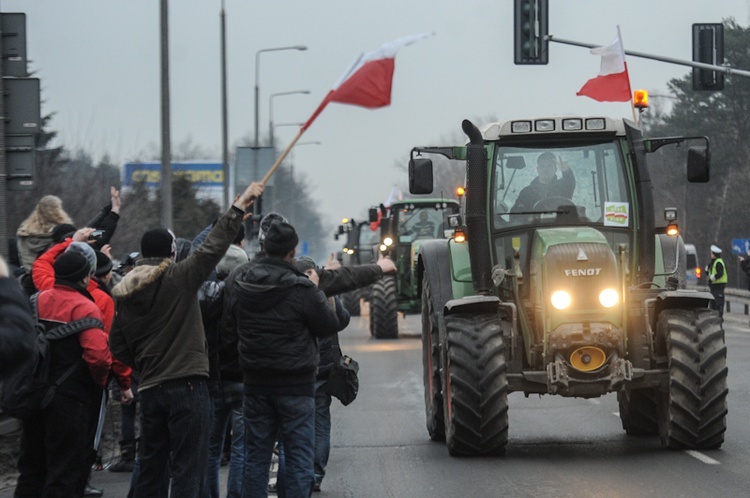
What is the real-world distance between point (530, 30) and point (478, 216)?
10736 mm

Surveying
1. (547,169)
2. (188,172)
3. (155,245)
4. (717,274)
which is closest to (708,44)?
(717,274)

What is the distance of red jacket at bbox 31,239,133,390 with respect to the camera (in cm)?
934

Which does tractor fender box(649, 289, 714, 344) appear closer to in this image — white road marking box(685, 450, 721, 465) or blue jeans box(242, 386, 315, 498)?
white road marking box(685, 450, 721, 465)

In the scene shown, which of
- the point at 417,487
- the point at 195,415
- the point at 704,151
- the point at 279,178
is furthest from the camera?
the point at 279,178

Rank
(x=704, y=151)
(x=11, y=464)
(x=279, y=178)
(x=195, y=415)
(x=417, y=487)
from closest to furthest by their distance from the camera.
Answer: (x=195, y=415) < (x=417, y=487) < (x=11, y=464) < (x=704, y=151) < (x=279, y=178)

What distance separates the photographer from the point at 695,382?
11.7 meters

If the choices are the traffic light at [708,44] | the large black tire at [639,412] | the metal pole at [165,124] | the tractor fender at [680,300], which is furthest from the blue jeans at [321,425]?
the traffic light at [708,44]

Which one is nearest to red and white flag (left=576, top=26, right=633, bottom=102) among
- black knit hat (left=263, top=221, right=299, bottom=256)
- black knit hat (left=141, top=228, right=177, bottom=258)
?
black knit hat (left=263, top=221, right=299, bottom=256)

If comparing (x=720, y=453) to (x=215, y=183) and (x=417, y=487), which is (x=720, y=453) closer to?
(x=417, y=487)

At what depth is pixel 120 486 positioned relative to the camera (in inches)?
433

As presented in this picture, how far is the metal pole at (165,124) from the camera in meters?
22.1

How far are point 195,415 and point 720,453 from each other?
5390 mm

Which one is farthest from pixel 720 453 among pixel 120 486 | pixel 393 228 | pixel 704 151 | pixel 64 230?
pixel 393 228

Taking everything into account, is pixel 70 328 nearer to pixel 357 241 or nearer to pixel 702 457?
pixel 702 457
